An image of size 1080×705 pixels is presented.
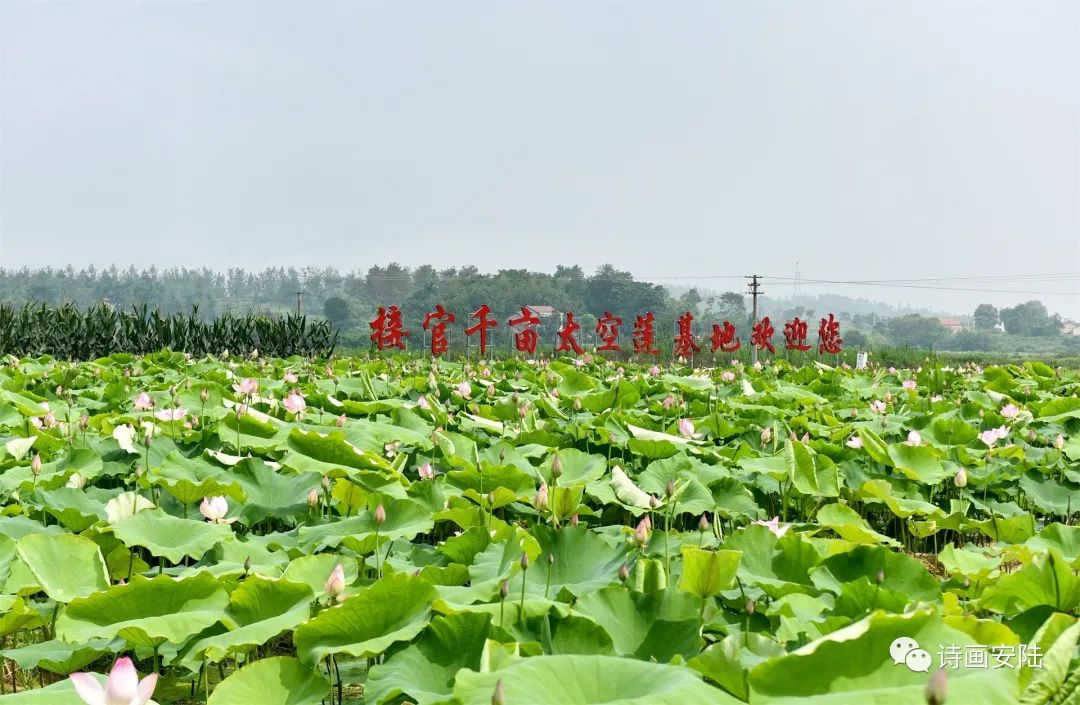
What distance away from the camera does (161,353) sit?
23.2 feet

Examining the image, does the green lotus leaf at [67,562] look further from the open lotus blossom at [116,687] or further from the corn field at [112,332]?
the corn field at [112,332]

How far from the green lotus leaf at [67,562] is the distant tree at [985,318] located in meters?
126

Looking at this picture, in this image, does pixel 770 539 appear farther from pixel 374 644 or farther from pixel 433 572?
pixel 374 644

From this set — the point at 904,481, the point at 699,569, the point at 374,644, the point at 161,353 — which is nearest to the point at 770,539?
the point at 699,569

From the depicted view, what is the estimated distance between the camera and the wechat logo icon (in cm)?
96

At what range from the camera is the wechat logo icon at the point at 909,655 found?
3.15 ft

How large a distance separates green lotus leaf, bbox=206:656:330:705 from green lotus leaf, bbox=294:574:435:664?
0.11 feet

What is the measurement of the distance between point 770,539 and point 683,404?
2.39 meters

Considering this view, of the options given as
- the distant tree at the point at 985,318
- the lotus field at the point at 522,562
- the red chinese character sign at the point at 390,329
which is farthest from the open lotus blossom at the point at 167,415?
the distant tree at the point at 985,318

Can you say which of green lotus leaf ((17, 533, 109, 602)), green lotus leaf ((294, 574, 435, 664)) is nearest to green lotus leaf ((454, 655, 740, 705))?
green lotus leaf ((294, 574, 435, 664))

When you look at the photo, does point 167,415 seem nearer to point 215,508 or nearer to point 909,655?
point 215,508

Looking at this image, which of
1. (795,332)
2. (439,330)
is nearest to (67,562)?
(439,330)

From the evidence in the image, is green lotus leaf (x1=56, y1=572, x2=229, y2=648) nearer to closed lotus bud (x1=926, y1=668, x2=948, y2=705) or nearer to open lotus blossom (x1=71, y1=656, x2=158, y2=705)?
open lotus blossom (x1=71, y1=656, x2=158, y2=705)

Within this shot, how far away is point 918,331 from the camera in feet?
327
